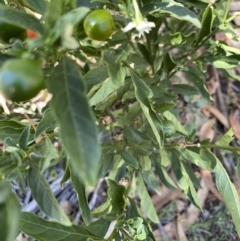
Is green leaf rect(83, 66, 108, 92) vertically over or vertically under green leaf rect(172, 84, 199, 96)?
over

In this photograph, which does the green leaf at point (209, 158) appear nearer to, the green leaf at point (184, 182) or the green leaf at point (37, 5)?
the green leaf at point (184, 182)

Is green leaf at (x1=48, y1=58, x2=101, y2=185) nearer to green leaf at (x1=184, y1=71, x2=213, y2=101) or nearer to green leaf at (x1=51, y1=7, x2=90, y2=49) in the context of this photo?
green leaf at (x1=51, y1=7, x2=90, y2=49)

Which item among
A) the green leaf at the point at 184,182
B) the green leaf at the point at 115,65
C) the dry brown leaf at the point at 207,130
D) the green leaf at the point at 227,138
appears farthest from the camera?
the dry brown leaf at the point at 207,130

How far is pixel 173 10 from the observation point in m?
1.13

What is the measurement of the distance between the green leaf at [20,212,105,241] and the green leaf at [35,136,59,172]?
9.8 inches

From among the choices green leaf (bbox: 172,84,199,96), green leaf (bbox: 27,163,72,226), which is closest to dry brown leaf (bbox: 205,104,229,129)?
green leaf (bbox: 172,84,199,96)

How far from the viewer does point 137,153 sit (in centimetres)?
161

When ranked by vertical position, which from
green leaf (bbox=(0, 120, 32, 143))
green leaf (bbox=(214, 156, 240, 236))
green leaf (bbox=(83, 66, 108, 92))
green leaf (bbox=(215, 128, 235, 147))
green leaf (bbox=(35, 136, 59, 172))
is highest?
green leaf (bbox=(83, 66, 108, 92))

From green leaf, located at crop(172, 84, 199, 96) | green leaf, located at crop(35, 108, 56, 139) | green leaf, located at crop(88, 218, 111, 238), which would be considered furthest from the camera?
green leaf, located at crop(172, 84, 199, 96)

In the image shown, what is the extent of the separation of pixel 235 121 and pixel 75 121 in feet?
6.47

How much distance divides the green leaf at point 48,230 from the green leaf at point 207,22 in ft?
2.29

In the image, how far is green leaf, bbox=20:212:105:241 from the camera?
51.0 inches

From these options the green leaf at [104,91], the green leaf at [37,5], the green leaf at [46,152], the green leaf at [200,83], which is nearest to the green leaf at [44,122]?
the green leaf at [46,152]

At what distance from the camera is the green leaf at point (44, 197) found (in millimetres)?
935
